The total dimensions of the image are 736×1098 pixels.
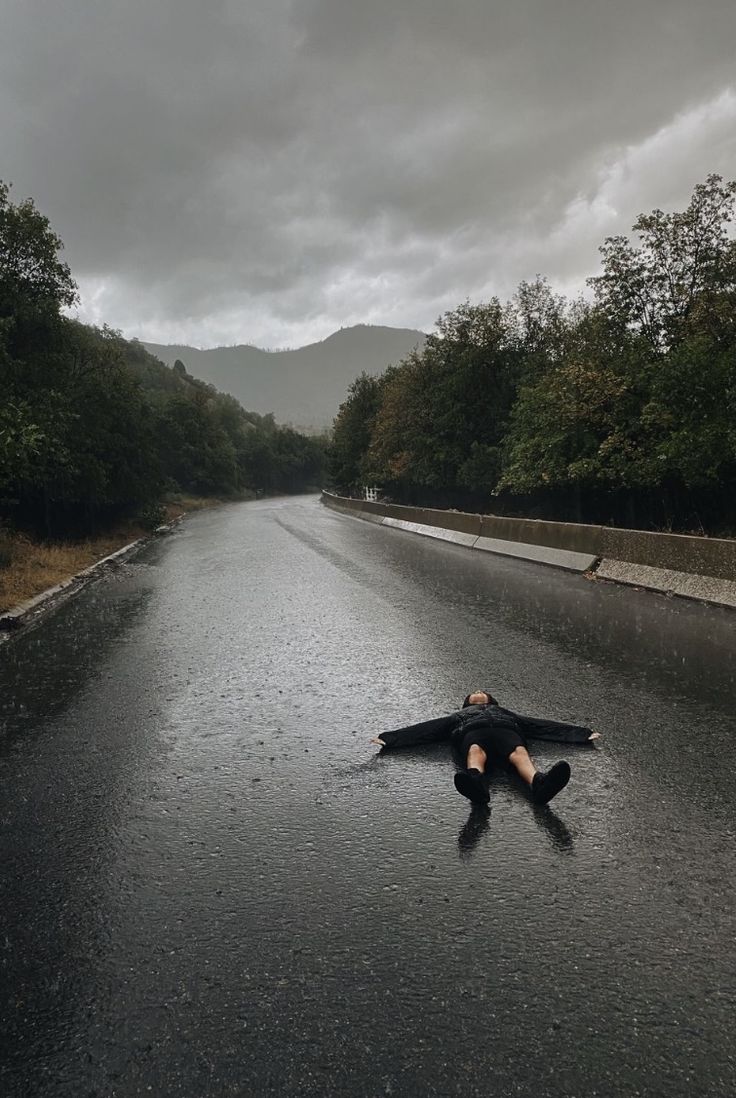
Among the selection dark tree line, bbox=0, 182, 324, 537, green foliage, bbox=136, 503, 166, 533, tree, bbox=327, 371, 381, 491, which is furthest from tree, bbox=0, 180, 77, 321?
tree, bbox=327, 371, 381, 491

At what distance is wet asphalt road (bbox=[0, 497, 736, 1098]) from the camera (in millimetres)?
2053

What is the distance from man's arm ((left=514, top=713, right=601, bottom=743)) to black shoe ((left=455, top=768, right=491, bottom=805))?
1001 millimetres

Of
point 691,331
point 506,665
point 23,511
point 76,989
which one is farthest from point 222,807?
point 691,331

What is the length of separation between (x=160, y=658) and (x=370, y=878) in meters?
4.84

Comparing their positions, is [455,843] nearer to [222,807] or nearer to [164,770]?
[222,807]

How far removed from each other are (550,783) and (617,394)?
2343 cm

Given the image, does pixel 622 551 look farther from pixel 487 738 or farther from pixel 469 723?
pixel 487 738

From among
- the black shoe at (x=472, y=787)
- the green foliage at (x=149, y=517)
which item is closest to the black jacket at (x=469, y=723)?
the black shoe at (x=472, y=787)

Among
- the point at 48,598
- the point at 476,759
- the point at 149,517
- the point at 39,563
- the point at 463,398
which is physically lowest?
the point at 48,598

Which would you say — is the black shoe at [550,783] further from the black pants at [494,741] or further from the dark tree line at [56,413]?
the dark tree line at [56,413]

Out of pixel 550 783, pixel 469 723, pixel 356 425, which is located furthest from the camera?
pixel 356 425

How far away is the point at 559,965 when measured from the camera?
2.39 metres

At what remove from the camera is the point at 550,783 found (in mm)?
3654

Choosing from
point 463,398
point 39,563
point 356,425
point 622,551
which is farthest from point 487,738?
point 356,425
